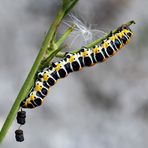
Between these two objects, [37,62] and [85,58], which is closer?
[37,62]

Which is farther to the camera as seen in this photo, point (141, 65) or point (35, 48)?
point (141, 65)

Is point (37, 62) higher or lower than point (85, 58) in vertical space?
lower

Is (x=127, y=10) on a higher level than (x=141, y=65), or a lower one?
higher

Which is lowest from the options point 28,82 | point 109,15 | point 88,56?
point 28,82

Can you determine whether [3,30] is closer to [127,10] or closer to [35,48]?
[35,48]

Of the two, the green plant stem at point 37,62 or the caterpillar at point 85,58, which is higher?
the caterpillar at point 85,58

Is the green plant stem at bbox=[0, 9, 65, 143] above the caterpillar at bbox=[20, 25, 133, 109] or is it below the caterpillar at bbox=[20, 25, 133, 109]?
below

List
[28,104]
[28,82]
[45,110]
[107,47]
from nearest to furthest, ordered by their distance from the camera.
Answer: [28,82]
[28,104]
[107,47]
[45,110]

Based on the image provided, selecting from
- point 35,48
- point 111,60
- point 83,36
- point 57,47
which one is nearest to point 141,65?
point 111,60

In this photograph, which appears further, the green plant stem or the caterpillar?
the caterpillar

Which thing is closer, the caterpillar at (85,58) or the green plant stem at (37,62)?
the green plant stem at (37,62)

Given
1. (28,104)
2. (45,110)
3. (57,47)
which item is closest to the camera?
Answer: (57,47)
